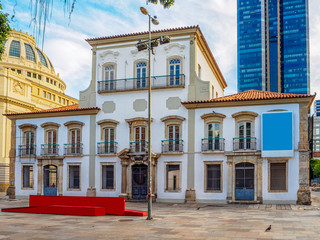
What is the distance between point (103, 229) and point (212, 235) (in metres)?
4.63

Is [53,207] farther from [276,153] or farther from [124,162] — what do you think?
[276,153]

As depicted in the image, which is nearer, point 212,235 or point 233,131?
point 212,235

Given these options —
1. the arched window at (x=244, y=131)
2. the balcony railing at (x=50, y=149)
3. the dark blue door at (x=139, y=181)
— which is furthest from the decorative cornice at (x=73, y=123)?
the arched window at (x=244, y=131)

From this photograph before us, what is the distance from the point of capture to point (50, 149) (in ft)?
109

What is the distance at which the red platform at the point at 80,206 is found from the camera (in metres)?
21.4

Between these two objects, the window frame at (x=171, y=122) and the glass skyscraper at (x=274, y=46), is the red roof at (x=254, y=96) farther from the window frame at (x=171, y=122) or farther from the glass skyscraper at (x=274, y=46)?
the glass skyscraper at (x=274, y=46)

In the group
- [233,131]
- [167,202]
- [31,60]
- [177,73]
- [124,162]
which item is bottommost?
[167,202]

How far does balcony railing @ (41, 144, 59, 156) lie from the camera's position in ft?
108

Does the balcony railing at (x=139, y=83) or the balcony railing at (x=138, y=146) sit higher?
the balcony railing at (x=139, y=83)

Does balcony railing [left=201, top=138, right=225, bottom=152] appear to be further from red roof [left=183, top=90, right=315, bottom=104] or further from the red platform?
the red platform

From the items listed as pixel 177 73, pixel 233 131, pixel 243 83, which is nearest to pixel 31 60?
pixel 177 73

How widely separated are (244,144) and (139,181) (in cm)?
870

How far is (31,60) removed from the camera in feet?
246

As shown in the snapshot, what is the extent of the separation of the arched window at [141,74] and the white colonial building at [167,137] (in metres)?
0.08
